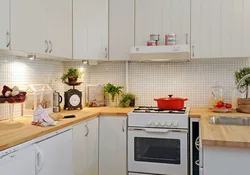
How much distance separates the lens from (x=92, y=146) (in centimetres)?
285

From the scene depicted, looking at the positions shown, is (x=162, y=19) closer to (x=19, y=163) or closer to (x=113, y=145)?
(x=113, y=145)

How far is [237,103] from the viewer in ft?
9.88

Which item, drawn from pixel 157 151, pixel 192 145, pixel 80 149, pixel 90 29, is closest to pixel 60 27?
pixel 90 29

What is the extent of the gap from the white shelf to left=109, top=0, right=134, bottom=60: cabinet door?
0.20 metres

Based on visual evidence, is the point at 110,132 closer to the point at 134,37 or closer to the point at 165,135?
the point at 165,135

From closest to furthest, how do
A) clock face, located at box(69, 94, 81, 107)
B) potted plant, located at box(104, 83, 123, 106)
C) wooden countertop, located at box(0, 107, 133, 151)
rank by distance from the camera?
wooden countertop, located at box(0, 107, 133, 151), clock face, located at box(69, 94, 81, 107), potted plant, located at box(104, 83, 123, 106)

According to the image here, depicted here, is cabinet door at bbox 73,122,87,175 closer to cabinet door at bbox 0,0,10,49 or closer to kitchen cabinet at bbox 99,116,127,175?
kitchen cabinet at bbox 99,116,127,175

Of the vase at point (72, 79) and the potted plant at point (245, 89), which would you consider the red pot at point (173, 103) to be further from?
the vase at point (72, 79)

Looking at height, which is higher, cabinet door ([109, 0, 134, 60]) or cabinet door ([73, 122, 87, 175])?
cabinet door ([109, 0, 134, 60])

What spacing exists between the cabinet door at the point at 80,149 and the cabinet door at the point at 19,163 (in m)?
0.69

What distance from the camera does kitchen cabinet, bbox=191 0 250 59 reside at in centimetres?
291

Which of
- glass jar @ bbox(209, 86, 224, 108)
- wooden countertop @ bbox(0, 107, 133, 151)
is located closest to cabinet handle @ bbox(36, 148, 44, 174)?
wooden countertop @ bbox(0, 107, 133, 151)

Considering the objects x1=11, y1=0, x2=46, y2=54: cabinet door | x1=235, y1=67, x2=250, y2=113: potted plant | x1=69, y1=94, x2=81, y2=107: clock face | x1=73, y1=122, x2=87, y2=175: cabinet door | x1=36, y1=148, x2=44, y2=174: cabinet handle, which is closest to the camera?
x1=36, y1=148, x2=44, y2=174: cabinet handle

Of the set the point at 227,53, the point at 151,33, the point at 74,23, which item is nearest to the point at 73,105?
the point at 74,23
